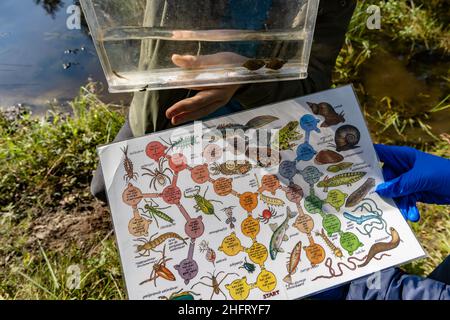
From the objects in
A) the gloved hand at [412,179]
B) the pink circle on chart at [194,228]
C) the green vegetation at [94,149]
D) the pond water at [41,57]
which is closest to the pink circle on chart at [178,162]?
the pink circle on chart at [194,228]

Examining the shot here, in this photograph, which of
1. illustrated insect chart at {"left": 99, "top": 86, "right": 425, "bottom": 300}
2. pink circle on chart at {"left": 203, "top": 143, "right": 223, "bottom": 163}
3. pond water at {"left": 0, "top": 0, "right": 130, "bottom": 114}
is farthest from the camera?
pond water at {"left": 0, "top": 0, "right": 130, "bottom": 114}

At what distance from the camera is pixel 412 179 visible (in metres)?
1.14

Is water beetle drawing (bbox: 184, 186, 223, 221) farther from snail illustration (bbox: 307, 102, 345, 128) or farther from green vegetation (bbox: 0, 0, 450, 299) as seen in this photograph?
green vegetation (bbox: 0, 0, 450, 299)

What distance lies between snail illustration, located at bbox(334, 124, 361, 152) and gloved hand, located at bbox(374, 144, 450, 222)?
4.8 inches

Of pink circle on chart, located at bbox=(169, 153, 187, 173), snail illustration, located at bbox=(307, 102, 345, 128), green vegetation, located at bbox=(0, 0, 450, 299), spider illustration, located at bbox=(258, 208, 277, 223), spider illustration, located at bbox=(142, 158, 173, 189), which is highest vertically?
snail illustration, located at bbox=(307, 102, 345, 128)

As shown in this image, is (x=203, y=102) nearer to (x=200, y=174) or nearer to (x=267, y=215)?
(x=200, y=174)

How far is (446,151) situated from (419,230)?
1.73 ft

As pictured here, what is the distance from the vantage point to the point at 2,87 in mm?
2158

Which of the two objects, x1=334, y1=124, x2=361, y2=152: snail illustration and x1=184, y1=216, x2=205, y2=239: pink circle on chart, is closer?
x1=184, y1=216, x2=205, y2=239: pink circle on chart

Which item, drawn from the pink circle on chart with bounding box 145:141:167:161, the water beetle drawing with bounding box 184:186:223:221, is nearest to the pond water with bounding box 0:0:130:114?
the pink circle on chart with bounding box 145:141:167:161

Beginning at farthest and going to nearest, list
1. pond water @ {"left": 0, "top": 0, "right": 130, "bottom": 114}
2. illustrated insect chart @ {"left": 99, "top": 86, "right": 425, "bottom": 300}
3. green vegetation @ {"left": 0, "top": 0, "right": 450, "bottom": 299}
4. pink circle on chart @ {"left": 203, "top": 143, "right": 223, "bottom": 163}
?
pond water @ {"left": 0, "top": 0, "right": 130, "bottom": 114} → green vegetation @ {"left": 0, "top": 0, "right": 450, "bottom": 299} → pink circle on chart @ {"left": 203, "top": 143, "right": 223, "bottom": 163} → illustrated insect chart @ {"left": 99, "top": 86, "right": 425, "bottom": 300}

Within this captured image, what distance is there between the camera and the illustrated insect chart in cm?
107

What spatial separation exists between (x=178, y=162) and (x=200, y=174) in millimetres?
75

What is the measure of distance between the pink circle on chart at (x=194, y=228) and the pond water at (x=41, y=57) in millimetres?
1269
